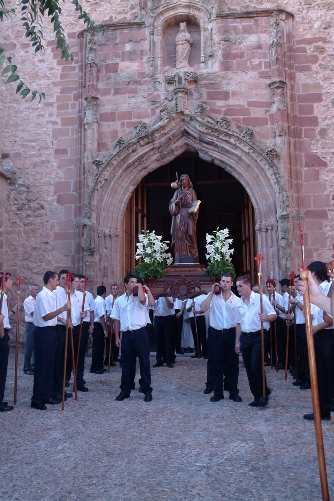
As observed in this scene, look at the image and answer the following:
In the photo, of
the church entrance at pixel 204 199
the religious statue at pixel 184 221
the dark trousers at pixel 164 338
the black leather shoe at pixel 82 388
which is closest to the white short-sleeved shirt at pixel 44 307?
the black leather shoe at pixel 82 388

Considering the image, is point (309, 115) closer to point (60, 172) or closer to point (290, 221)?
point (290, 221)

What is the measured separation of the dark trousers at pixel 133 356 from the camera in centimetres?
663

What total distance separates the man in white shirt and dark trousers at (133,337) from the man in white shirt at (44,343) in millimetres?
853

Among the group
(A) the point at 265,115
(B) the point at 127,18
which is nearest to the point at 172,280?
(A) the point at 265,115

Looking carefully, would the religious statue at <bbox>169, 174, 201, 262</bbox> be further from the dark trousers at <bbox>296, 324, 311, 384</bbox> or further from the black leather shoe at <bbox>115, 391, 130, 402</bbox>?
the black leather shoe at <bbox>115, 391, 130, 402</bbox>

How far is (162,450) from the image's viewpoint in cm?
434

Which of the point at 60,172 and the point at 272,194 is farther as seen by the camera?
the point at 60,172

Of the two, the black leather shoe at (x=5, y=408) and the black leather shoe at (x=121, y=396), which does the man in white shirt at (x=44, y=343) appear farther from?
the black leather shoe at (x=121, y=396)

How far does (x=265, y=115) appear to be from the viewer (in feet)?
39.1

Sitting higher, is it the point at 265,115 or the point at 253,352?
the point at 265,115

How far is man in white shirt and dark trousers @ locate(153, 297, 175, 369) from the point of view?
31.7 ft

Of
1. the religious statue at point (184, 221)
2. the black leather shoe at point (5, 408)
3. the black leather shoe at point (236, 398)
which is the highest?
the religious statue at point (184, 221)

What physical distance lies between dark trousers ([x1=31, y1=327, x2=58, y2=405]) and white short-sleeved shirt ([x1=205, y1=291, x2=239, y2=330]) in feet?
6.75

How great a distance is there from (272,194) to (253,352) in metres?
6.10
